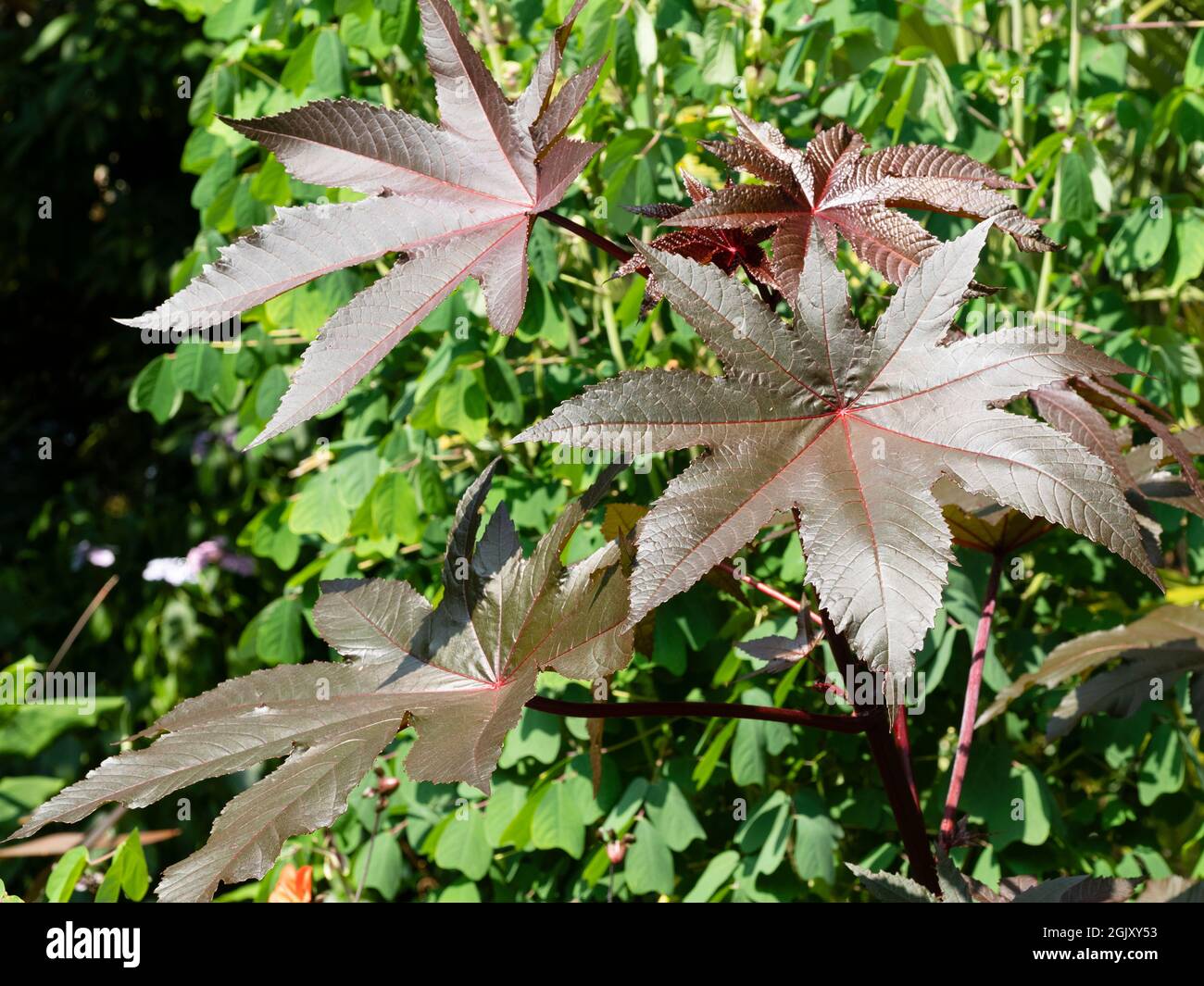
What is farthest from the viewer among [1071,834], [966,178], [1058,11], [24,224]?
[24,224]

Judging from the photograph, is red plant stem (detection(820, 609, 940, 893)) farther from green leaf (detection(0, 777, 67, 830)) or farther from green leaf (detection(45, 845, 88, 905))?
green leaf (detection(0, 777, 67, 830))

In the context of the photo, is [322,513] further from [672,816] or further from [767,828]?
[767,828]

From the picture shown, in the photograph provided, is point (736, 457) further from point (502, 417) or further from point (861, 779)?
point (861, 779)

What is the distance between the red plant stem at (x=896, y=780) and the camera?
803 mm

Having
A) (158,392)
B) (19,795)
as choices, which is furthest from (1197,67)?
(19,795)

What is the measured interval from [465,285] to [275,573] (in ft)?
5.27

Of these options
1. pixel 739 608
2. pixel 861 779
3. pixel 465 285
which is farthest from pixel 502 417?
pixel 861 779

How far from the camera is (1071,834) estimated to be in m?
1.78

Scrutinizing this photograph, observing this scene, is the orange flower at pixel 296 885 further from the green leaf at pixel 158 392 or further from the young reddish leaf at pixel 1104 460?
the young reddish leaf at pixel 1104 460

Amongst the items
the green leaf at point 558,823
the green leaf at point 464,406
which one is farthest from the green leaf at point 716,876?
the green leaf at point 464,406

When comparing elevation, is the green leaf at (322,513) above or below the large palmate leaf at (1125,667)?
above

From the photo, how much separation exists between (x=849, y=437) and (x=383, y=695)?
400mm

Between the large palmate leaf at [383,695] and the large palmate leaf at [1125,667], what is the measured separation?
50cm

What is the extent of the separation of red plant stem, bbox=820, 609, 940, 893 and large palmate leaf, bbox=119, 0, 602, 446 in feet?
1.10
